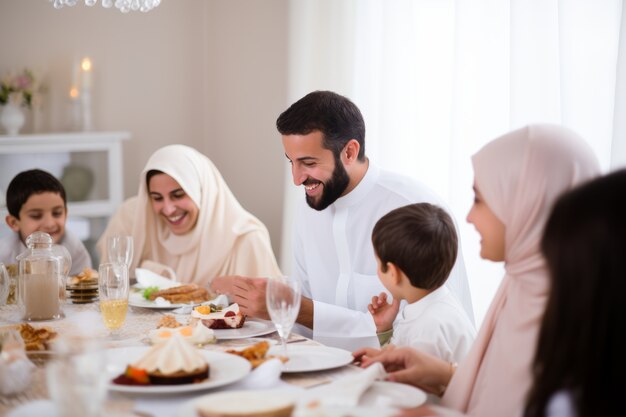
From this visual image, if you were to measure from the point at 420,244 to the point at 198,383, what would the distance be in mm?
834

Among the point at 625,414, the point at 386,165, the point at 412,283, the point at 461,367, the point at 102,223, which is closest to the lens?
the point at 625,414

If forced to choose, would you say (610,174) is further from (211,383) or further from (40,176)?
(40,176)

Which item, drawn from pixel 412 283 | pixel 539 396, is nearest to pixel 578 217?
pixel 539 396

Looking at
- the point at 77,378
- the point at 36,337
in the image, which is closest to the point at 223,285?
the point at 36,337

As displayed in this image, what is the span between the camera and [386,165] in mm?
4609

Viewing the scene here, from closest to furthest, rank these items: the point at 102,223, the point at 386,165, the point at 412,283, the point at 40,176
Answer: the point at 412,283, the point at 40,176, the point at 386,165, the point at 102,223

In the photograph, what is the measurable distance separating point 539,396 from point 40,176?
3.02m

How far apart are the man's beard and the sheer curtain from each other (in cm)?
86

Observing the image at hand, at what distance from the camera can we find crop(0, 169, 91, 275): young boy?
3.89 metres

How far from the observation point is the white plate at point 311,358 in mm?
2082

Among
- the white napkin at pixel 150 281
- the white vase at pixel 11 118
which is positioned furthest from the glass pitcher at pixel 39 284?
the white vase at pixel 11 118

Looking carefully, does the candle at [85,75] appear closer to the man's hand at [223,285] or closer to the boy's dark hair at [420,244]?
the man's hand at [223,285]

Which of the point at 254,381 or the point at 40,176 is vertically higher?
the point at 40,176

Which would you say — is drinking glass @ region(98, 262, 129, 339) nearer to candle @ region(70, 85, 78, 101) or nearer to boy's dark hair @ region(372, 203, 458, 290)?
boy's dark hair @ region(372, 203, 458, 290)
